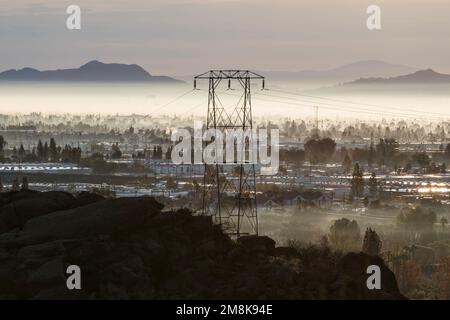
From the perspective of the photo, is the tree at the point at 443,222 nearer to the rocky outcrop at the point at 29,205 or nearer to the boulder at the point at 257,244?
the boulder at the point at 257,244

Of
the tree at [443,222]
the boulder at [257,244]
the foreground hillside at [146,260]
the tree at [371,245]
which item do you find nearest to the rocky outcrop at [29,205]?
the foreground hillside at [146,260]

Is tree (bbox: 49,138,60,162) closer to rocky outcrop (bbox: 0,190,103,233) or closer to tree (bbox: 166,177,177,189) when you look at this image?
tree (bbox: 166,177,177,189)

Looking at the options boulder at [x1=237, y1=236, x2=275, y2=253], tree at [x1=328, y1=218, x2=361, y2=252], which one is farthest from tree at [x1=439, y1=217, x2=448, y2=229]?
boulder at [x1=237, y1=236, x2=275, y2=253]

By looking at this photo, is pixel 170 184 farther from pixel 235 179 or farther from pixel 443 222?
pixel 443 222

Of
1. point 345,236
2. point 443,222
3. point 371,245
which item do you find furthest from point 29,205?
point 443,222

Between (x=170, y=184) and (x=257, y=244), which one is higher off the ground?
(x=257, y=244)

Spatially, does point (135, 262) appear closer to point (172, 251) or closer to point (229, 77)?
point (172, 251)
